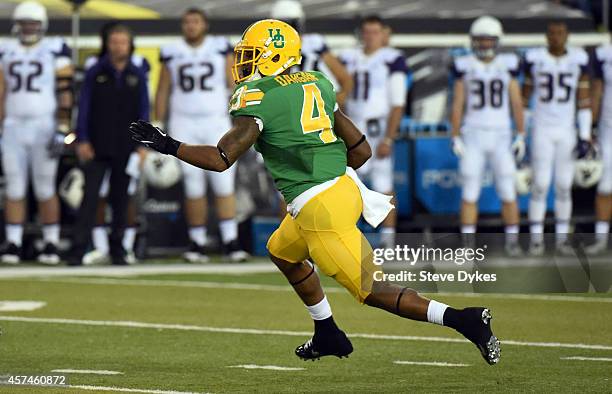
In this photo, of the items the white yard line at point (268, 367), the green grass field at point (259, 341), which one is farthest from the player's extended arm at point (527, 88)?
the white yard line at point (268, 367)

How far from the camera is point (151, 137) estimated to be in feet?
20.5

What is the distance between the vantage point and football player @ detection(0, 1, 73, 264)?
12844 millimetres

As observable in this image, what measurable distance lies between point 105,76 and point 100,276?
1753mm

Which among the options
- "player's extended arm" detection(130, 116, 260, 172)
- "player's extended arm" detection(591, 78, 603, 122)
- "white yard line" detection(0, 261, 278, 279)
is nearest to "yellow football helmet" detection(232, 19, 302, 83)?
"player's extended arm" detection(130, 116, 260, 172)

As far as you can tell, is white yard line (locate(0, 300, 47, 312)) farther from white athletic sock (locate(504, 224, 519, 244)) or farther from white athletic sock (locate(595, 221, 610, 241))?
white athletic sock (locate(595, 221, 610, 241))

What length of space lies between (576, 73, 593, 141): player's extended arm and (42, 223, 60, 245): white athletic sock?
4377 millimetres

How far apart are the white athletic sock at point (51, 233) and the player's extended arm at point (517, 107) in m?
3.83

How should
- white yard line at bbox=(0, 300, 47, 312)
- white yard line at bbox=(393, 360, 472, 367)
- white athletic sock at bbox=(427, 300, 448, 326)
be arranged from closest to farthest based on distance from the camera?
white athletic sock at bbox=(427, 300, 448, 326), white yard line at bbox=(393, 360, 472, 367), white yard line at bbox=(0, 300, 47, 312)

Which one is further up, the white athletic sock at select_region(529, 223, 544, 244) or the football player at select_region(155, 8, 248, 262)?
the football player at select_region(155, 8, 248, 262)

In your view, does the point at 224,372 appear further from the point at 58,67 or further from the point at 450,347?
the point at 58,67

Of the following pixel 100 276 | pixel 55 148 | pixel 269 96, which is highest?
pixel 269 96

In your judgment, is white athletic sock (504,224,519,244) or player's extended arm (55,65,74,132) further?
player's extended arm (55,65,74,132)

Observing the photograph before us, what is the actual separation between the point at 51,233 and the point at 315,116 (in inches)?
265

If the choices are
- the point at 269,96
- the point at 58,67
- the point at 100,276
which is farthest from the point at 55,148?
the point at 269,96
